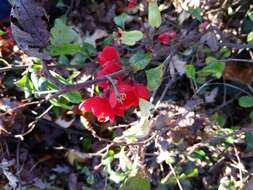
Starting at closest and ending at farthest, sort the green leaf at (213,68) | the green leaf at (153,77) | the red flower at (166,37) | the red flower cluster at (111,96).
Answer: the red flower cluster at (111,96), the green leaf at (153,77), the green leaf at (213,68), the red flower at (166,37)

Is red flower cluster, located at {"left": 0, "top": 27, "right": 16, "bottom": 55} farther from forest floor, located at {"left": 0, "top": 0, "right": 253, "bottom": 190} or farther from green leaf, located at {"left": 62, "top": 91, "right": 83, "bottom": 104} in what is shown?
green leaf, located at {"left": 62, "top": 91, "right": 83, "bottom": 104}

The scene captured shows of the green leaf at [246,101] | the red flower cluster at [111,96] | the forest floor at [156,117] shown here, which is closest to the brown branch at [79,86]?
the red flower cluster at [111,96]

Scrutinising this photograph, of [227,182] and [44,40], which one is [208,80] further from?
[44,40]

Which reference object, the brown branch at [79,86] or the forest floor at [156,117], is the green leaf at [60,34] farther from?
the brown branch at [79,86]

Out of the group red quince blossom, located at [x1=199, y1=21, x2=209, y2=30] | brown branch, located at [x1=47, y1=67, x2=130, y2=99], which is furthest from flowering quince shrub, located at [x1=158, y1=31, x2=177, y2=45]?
brown branch, located at [x1=47, y1=67, x2=130, y2=99]

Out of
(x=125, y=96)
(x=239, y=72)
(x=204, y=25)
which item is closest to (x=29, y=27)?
(x=125, y=96)

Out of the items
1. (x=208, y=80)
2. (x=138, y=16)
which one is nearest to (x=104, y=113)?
(x=208, y=80)
